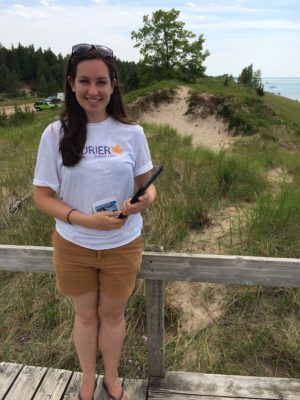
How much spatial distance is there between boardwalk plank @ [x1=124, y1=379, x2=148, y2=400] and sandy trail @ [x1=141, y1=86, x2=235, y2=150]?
13.7 m

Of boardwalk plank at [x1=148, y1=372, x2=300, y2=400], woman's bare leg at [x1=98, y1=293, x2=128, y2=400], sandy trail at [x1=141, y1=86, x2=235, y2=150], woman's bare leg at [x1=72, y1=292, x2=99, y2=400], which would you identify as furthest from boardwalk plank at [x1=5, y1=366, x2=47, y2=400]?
sandy trail at [x1=141, y1=86, x2=235, y2=150]

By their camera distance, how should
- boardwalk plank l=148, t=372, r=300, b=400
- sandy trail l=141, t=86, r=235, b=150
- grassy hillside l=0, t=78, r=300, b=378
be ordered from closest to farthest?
boardwalk plank l=148, t=372, r=300, b=400, grassy hillside l=0, t=78, r=300, b=378, sandy trail l=141, t=86, r=235, b=150

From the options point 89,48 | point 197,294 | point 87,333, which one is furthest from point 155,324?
point 89,48

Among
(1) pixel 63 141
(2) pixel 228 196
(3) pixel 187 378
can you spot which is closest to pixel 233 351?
(3) pixel 187 378

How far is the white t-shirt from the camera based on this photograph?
1.75 m

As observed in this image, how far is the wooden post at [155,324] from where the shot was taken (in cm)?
226

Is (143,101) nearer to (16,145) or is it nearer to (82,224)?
(16,145)

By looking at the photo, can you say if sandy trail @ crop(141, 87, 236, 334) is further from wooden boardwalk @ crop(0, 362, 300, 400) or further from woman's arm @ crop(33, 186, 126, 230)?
woman's arm @ crop(33, 186, 126, 230)

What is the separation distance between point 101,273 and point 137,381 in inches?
37.5

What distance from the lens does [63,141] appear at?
1.72 meters

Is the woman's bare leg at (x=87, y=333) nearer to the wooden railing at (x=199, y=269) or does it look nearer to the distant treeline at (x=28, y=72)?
the wooden railing at (x=199, y=269)

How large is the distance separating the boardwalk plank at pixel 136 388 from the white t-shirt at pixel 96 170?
1077 mm

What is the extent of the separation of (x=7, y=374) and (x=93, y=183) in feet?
5.16

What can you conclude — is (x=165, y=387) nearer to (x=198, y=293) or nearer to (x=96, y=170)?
(x=198, y=293)
